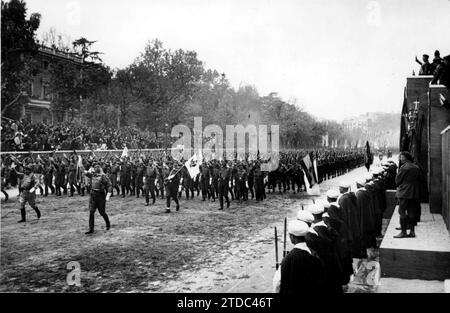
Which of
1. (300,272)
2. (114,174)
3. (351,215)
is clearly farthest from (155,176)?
(300,272)

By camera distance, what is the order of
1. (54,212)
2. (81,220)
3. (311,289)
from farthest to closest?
(54,212)
(81,220)
(311,289)

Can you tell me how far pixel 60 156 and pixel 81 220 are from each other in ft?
36.9

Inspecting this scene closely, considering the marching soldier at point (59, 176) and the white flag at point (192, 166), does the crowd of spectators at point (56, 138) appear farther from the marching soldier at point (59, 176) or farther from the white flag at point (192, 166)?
the white flag at point (192, 166)

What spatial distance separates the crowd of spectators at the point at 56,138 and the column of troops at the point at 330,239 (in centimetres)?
1745

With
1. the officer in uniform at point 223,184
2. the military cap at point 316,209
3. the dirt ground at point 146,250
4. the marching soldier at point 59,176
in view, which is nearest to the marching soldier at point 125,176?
the marching soldier at point 59,176

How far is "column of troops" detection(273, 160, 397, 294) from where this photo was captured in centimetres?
368

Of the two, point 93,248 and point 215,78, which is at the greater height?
point 215,78

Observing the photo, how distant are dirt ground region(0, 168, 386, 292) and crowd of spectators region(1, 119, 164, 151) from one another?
6.67m

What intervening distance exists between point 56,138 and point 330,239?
74.2 ft

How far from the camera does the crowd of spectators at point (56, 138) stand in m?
20.7

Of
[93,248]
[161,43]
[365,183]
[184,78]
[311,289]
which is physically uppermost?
[161,43]
